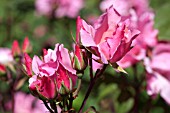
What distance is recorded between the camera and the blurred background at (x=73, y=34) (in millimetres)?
1398

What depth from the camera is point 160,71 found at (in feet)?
4.39

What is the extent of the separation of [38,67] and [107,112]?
706 millimetres

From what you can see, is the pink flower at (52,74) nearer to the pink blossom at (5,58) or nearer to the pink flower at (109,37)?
the pink flower at (109,37)

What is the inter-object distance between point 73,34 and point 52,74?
4.72 feet

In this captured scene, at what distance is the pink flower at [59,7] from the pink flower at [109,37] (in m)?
1.86

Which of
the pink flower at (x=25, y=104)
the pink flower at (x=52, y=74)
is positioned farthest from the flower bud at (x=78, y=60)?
the pink flower at (x=25, y=104)

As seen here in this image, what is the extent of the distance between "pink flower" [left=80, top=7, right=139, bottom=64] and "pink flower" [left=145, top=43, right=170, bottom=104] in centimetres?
40

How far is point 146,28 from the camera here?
1270 mm

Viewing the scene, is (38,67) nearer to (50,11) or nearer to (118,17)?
(118,17)

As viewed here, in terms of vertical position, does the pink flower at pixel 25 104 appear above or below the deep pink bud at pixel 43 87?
above

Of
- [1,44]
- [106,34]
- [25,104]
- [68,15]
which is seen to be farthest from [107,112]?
[68,15]

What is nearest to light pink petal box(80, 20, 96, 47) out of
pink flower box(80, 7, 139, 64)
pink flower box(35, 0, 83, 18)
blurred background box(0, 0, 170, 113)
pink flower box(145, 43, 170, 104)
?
pink flower box(80, 7, 139, 64)

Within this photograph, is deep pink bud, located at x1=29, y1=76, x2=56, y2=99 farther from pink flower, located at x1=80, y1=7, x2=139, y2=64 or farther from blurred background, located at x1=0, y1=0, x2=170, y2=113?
blurred background, located at x1=0, y1=0, x2=170, y2=113

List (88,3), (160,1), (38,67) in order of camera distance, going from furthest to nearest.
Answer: (88,3)
(160,1)
(38,67)
